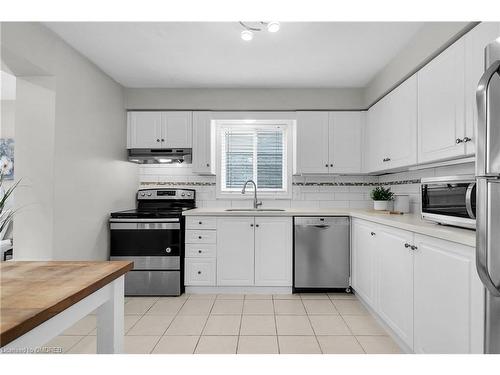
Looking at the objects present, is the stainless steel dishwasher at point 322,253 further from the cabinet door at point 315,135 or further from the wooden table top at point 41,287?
the wooden table top at point 41,287

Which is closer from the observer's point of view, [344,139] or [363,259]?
[363,259]

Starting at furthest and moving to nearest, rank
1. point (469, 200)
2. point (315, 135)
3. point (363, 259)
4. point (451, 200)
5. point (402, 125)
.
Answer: point (315, 135) < point (363, 259) < point (402, 125) < point (451, 200) < point (469, 200)

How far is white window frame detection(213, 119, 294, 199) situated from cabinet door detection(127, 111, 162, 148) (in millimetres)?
762

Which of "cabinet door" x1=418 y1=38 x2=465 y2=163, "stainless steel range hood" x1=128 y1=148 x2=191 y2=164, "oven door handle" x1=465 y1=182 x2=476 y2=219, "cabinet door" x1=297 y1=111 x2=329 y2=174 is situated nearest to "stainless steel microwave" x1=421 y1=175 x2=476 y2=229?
"oven door handle" x1=465 y1=182 x2=476 y2=219

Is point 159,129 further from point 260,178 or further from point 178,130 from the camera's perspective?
point 260,178

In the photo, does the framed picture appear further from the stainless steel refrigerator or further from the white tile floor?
the stainless steel refrigerator

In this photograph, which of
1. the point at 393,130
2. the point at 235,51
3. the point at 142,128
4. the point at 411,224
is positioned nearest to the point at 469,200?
the point at 411,224

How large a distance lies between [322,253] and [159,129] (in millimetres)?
2427

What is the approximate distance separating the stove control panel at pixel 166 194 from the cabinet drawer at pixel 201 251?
2.61 feet

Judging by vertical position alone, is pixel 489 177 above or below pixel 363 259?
above

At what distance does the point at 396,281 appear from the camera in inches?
80.9

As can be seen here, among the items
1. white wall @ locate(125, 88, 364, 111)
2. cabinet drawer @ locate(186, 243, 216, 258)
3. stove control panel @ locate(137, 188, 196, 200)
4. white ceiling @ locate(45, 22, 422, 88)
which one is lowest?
cabinet drawer @ locate(186, 243, 216, 258)

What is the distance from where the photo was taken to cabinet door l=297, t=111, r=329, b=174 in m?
3.53
